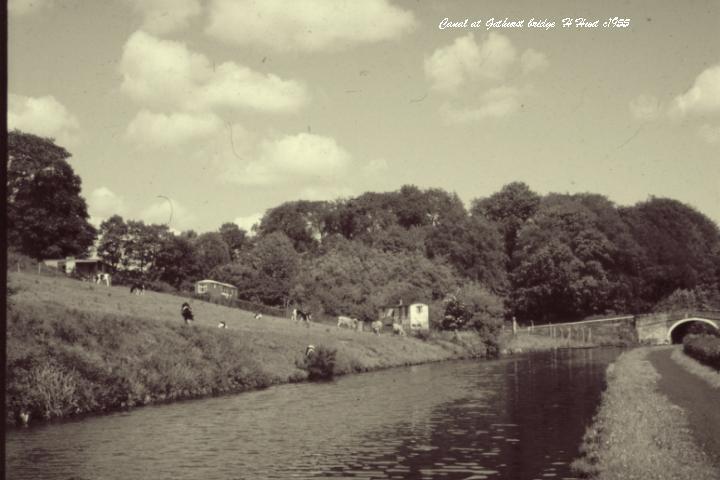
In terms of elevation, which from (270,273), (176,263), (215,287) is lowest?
(215,287)

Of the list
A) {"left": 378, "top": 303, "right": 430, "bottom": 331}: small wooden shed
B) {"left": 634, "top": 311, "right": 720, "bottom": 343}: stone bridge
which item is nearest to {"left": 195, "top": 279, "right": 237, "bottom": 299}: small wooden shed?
{"left": 378, "top": 303, "right": 430, "bottom": 331}: small wooden shed

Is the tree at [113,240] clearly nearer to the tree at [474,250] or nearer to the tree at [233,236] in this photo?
the tree at [233,236]

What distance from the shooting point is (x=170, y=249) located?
420ft

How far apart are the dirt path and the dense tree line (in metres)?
48.3

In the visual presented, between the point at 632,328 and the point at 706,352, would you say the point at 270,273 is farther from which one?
the point at 706,352

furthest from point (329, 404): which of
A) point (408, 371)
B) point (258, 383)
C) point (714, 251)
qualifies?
point (714, 251)

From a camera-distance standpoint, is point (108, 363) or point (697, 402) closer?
point (697, 402)

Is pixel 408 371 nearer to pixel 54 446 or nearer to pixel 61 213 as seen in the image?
pixel 54 446

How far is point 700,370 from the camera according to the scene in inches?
1687

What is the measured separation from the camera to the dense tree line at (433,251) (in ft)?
313

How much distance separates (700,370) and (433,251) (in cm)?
8307

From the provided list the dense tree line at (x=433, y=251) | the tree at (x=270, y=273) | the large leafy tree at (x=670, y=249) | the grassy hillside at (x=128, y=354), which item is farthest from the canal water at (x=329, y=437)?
the large leafy tree at (x=670, y=249)

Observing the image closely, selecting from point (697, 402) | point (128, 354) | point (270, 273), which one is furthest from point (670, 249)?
point (128, 354)

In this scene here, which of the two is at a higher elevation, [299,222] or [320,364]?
[299,222]
